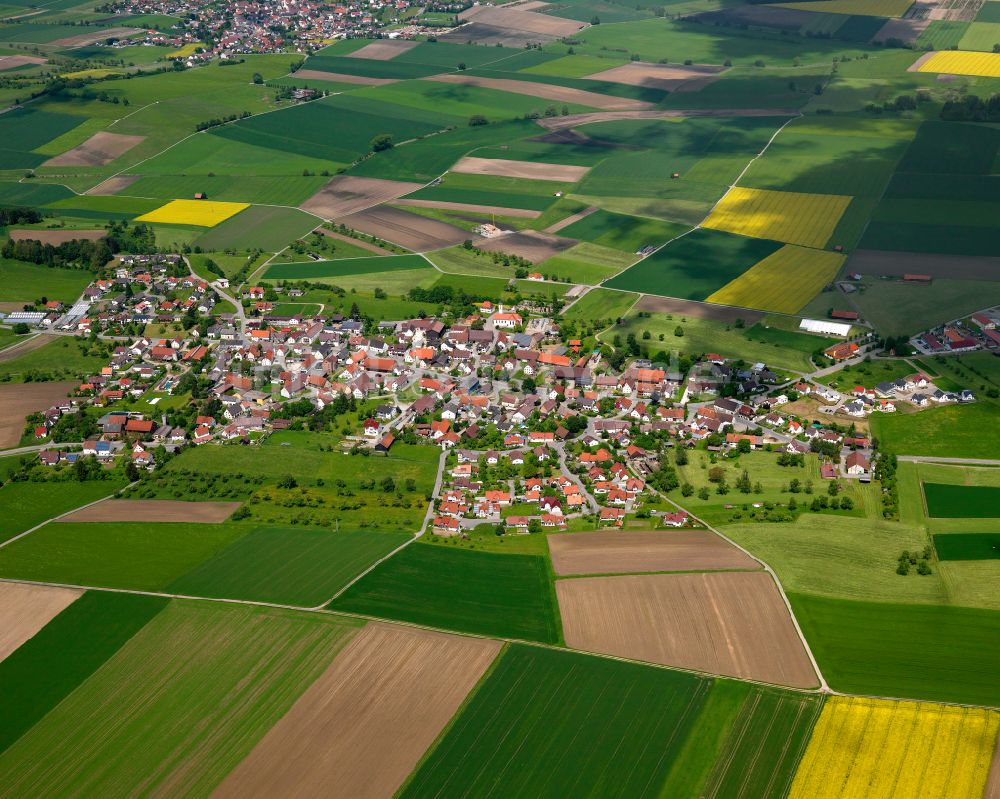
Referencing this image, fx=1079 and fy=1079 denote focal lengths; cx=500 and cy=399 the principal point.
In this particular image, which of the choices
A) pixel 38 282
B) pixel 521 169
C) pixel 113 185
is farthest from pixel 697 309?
pixel 113 185

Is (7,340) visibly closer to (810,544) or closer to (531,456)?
(531,456)

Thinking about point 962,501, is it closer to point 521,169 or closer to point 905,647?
point 905,647

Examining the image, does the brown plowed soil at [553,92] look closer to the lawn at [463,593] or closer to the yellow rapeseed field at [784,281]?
the yellow rapeseed field at [784,281]

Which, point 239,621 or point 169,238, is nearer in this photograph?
point 239,621

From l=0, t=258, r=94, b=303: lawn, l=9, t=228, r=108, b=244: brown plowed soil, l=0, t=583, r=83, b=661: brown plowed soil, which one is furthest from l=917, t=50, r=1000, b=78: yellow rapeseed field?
l=0, t=583, r=83, b=661: brown plowed soil

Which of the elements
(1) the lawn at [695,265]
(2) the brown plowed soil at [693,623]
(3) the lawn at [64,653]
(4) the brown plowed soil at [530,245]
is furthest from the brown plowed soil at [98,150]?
(2) the brown plowed soil at [693,623]

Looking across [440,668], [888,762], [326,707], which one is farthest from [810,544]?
[326,707]
